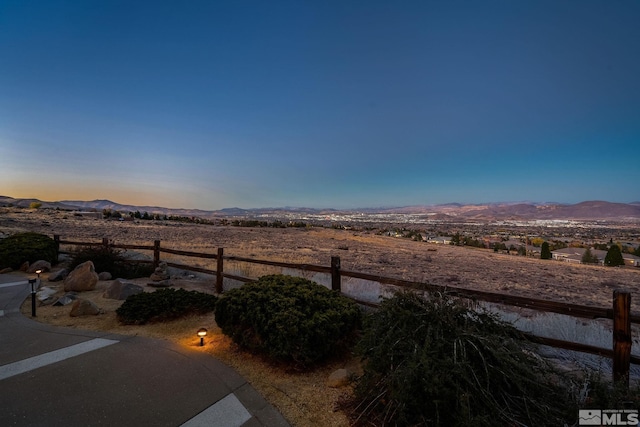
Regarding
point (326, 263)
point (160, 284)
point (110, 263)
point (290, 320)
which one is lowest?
point (326, 263)

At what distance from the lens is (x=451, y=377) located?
3.03 m

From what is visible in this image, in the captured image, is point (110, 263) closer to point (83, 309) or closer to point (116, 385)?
point (83, 309)

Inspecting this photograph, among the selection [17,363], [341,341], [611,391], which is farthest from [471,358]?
[17,363]

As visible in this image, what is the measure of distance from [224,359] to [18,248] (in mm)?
12014

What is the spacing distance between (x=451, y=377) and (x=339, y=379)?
6.15ft

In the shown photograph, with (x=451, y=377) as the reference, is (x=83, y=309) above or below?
below

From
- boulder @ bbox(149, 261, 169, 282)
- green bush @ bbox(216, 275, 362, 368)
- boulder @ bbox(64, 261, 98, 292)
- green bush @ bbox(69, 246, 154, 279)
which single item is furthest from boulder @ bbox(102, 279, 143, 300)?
green bush @ bbox(216, 275, 362, 368)

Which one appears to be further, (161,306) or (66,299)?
(66,299)

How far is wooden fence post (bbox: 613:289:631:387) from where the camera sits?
3863 mm

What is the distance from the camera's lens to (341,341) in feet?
16.8

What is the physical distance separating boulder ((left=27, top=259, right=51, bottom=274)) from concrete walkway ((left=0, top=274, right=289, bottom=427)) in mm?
6934

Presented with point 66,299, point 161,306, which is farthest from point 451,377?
point 66,299
